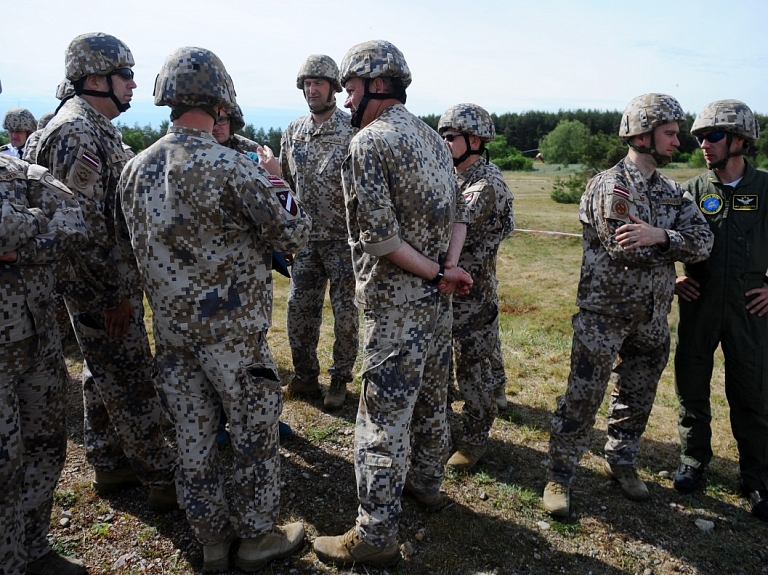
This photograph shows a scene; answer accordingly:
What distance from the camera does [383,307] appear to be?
3172 millimetres

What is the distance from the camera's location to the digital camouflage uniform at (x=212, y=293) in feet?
9.08

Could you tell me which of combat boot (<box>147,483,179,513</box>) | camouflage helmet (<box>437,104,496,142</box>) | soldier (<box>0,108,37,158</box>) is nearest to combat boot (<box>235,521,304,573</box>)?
combat boot (<box>147,483,179,513</box>)

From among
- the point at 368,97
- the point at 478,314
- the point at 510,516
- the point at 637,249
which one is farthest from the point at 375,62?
the point at 510,516

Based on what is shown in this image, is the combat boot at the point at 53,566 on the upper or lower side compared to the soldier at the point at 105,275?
lower

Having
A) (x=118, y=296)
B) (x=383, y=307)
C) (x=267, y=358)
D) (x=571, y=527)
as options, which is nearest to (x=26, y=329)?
(x=118, y=296)

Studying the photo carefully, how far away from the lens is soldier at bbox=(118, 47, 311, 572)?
9.09 ft

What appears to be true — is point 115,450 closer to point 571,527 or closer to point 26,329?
point 26,329

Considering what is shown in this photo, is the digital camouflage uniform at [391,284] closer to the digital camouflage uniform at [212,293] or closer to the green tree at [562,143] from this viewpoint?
the digital camouflage uniform at [212,293]

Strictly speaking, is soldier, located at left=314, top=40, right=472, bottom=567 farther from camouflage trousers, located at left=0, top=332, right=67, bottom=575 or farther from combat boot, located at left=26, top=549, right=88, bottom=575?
camouflage trousers, located at left=0, top=332, right=67, bottom=575

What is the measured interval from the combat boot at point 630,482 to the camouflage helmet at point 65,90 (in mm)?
4751

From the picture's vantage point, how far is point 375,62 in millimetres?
3102

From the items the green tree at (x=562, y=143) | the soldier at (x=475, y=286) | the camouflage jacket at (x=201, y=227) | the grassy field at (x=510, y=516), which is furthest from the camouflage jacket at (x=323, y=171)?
the green tree at (x=562, y=143)

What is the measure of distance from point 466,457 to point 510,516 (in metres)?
0.63

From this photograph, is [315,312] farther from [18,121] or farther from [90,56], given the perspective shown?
[18,121]
